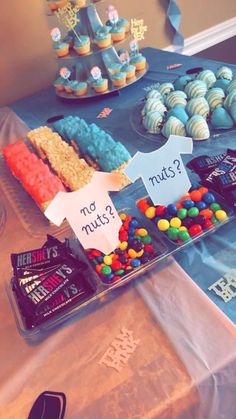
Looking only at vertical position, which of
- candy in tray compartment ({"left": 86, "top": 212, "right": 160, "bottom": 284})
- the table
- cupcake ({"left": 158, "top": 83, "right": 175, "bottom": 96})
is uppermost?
cupcake ({"left": 158, "top": 83, "right": 175, "bottom": 96})

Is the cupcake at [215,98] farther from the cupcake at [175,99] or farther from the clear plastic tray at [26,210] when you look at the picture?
the clear plastic tray at [26,210]

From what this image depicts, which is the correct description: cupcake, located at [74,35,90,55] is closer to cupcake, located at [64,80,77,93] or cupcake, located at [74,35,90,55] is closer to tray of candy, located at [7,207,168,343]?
cupcake, located at [64,80,77,93]

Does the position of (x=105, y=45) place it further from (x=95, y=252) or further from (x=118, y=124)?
(x=95, y=252)

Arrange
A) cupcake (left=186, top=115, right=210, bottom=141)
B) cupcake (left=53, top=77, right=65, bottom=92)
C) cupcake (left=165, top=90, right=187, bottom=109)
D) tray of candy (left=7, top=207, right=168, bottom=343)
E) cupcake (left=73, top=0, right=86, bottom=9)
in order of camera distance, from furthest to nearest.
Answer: cupcake (left=53, top=77, right=65, bottom=92), cupcake (left=73, top=0, right=86, bottom=9), cupcake (left=165, top=90, right=187, bottom=109), cupcake (left=186, top=115, right=210, bottom=141), tray of candy (left=7, top=207, right=168, bottom=343)

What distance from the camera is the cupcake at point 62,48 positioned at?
1.56m

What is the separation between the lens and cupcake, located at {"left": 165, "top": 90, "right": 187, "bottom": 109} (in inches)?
48.5

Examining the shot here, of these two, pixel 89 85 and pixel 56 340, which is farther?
pixel 89 85

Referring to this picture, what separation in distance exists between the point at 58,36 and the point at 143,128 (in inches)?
21.4

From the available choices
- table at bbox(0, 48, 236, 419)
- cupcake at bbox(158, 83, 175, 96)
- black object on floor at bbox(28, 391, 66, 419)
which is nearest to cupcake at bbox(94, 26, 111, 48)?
cupcake at bbox(158, 83, 175, 96)

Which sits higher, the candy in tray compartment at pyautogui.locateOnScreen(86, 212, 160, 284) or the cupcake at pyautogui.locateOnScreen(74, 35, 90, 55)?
the cupcake at pyautogui.locateOnScreen(74, 35, 90, 55)

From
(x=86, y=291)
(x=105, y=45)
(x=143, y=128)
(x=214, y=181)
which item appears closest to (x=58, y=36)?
(x=105, y=45)

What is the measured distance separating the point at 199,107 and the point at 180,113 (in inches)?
2.1

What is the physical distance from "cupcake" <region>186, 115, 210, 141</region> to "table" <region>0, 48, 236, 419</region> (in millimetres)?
365

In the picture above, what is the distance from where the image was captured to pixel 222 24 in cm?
243
